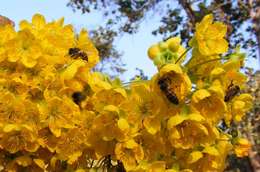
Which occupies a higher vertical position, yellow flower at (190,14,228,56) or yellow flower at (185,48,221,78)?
yellow flower at (190,14,228,56)

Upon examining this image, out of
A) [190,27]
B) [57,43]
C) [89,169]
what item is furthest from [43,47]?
[190,27]

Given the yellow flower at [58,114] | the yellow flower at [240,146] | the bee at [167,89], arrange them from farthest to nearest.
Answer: the yellow flower at [240,146]
the yellow flower at [58,114]
the bee at [167,89]

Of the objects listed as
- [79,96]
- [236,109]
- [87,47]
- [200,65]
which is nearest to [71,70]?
[79,96]

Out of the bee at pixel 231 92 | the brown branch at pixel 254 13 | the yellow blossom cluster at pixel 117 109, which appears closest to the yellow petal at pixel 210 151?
the yellow blossom cluster at pixel 117 109

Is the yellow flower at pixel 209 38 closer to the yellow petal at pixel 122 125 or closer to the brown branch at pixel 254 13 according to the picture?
the yellow petal at pixel 122 125

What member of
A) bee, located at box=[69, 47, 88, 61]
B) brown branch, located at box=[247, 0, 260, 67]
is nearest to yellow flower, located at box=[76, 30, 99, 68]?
bee, located at box=[69, 47, 88, 61]

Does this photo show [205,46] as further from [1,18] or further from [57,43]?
[1,18]

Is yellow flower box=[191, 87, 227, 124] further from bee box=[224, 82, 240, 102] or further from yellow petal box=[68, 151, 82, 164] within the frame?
yellow petal box=[68, 151, 82, 164]
